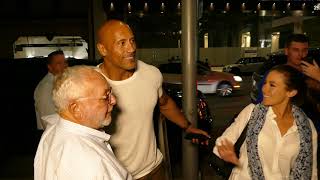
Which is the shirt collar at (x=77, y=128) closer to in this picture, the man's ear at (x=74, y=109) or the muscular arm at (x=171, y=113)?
the man's ear at (x=74, y=109)

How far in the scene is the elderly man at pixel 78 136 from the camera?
4.91 ft

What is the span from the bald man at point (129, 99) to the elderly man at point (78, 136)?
31.5 inches

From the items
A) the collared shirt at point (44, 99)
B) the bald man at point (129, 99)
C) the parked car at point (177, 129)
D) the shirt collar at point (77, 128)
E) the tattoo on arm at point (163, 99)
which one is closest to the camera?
the shirt collar at point (77, 128)

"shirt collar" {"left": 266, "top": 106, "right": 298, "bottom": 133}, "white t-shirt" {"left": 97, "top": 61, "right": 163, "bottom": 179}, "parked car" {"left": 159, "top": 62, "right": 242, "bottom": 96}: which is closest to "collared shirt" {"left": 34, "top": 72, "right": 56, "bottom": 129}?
"white t-shirt" {"left": 97, "top": 61, "right": 163, "bottom": 179}

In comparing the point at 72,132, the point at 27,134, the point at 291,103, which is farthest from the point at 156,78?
the point at 27,134

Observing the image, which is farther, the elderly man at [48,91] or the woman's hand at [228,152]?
the elderly man at [48,91]

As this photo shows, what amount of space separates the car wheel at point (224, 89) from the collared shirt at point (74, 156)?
13.2 meters

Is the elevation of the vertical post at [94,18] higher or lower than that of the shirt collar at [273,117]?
higher

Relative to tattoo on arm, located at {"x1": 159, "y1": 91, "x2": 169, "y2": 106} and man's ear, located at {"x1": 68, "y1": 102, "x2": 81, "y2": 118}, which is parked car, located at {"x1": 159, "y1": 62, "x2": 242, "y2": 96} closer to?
tattoo on arm, located at {"x1": 159, "y1": 91, "x2": 169, "y2": 106}

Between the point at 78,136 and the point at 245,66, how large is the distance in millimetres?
24727

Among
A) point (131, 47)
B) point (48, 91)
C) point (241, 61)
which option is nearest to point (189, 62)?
point (131, 47)

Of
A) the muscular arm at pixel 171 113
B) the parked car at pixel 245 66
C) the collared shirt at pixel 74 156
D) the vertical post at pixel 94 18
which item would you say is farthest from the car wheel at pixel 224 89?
the collared shirt at pixel 74 156

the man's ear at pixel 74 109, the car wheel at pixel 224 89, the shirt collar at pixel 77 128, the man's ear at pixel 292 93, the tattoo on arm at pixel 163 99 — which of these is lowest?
the car wheel at pixel 224 89

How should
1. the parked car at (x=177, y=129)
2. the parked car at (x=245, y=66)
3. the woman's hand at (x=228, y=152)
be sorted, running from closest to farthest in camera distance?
the woman's hand at (x=228, y=152)
the parked car at (x=177, y=129)
the parked car at (x=245, y=66)
